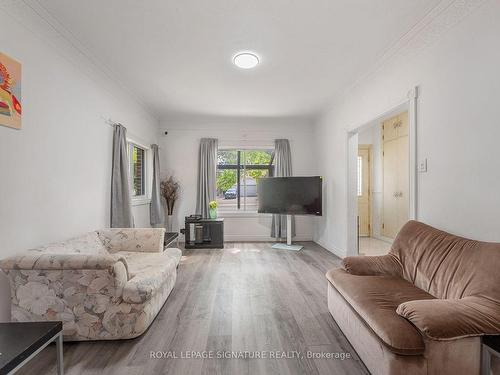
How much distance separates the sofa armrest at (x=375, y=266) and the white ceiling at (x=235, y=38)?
7.43ft

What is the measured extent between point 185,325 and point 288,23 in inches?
118

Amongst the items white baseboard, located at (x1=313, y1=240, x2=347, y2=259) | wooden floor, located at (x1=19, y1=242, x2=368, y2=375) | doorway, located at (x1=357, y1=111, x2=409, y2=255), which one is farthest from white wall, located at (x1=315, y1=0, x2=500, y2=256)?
doorway, located at (x1=357, y1=111, x2=409, y2=255)

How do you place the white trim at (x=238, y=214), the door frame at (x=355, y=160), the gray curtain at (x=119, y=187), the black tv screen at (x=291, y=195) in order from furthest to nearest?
the white trim at (x=238, y=214) < the black tv screen at (x=291, y=195) < the gray curtain at (x=119, y=187) < the door frame at (x=355, y=160)

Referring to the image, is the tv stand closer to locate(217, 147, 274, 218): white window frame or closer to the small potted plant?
locate(217, 147, 274, 218): white window frame

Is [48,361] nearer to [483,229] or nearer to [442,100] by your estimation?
[483,229]

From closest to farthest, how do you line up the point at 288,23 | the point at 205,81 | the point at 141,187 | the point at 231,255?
1. the point at 288,23
2. the point at 205,81
3. the point at 231,255
4. the point at 141,187

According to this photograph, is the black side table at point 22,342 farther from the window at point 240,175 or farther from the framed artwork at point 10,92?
the window at point 240,175

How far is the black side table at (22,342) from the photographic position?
114 centimetres

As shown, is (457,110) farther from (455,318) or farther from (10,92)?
(10,92)

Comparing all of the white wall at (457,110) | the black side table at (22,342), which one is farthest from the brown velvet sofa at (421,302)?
the black side table at (22,342)

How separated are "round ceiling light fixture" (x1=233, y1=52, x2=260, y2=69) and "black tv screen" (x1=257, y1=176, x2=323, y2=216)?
2550 millimetres

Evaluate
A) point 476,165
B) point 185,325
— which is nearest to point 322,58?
point 476,165

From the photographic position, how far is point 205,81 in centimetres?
363

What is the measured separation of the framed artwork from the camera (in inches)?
73.8
